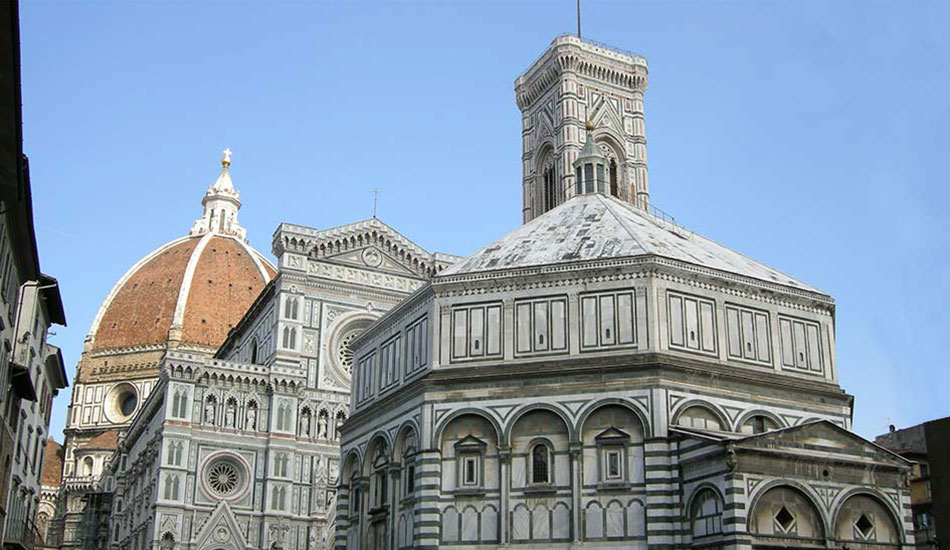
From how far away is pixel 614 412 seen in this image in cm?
2970

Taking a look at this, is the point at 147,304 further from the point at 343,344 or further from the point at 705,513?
the point at 705,513

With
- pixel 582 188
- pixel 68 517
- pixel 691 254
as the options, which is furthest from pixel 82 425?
pixel 691 254

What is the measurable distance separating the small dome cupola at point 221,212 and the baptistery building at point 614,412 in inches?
3341

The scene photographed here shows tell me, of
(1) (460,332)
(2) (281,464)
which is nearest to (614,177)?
(2) (281,464)

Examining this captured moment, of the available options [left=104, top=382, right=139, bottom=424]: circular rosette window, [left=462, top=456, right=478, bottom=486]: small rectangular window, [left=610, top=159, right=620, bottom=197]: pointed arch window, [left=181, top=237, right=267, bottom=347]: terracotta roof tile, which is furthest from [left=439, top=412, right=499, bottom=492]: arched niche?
[left=104, top=382, right=139, bottom=424]: circular rosette window

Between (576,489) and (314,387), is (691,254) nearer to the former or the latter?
(576,489)

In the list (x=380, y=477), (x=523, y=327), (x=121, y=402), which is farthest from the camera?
(x=121, y=402)

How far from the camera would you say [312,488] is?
183 feet

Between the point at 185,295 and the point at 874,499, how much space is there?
8624cm

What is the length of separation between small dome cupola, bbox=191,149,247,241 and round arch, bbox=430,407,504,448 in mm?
89547

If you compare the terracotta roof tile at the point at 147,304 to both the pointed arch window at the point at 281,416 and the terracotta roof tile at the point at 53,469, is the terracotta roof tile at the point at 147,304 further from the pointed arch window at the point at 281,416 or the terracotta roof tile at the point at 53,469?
the pointed arch window at the point at 281,416

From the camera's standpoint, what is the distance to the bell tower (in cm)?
7638

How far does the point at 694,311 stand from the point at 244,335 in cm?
4237

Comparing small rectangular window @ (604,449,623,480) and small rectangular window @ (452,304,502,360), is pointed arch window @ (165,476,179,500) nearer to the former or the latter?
small rectangular window @ (452,304,502,360)
